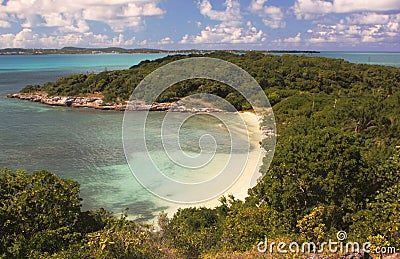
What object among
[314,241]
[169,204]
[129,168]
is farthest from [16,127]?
[314,241]

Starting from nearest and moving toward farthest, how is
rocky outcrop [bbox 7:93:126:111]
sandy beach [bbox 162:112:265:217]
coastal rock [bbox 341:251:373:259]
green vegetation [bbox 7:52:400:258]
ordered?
coastal rock [bbox 341:251:373:259]
green vegetation [bbox 7:52:400:258]
sandy beach [bbox 162:112:265:217]
rocky outcrop [bbox 7:93:126:111]

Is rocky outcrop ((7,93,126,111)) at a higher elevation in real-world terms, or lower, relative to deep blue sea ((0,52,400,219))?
higher

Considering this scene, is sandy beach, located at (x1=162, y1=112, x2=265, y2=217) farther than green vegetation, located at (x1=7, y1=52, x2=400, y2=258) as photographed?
Yes

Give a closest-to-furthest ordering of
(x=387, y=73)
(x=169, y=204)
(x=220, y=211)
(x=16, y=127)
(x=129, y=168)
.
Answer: (x=220, y=211)
(x=169, y=204)
(x=129, y=168)
(x=16, y=127)
(x=387, y=73)

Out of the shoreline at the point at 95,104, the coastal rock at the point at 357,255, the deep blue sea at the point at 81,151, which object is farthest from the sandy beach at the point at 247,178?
the shoreline at the point at 95,104

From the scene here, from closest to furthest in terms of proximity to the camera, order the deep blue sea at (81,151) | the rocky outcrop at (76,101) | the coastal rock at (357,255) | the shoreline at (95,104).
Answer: the coastal rock at (357,255), the deep blue sea at (81,151), the shoreline at (95,104), the rocky outcrop at (76,101)

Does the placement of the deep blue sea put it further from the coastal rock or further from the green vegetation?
the coastal rock

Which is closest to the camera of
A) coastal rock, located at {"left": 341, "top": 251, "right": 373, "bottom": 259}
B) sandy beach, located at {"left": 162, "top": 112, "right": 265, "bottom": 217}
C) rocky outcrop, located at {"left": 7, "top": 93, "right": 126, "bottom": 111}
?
coastal rock, located at {"left": 341, "top": 251, "right": 373, "bottom": 259}

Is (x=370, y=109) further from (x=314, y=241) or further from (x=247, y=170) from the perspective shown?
(x=314, y=241)

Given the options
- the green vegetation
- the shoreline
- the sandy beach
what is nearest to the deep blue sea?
the sandy beach

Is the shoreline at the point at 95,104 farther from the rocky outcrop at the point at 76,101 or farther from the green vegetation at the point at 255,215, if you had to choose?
the green vegetation at the point at 255,215

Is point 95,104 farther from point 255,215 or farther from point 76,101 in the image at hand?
point 255,215
